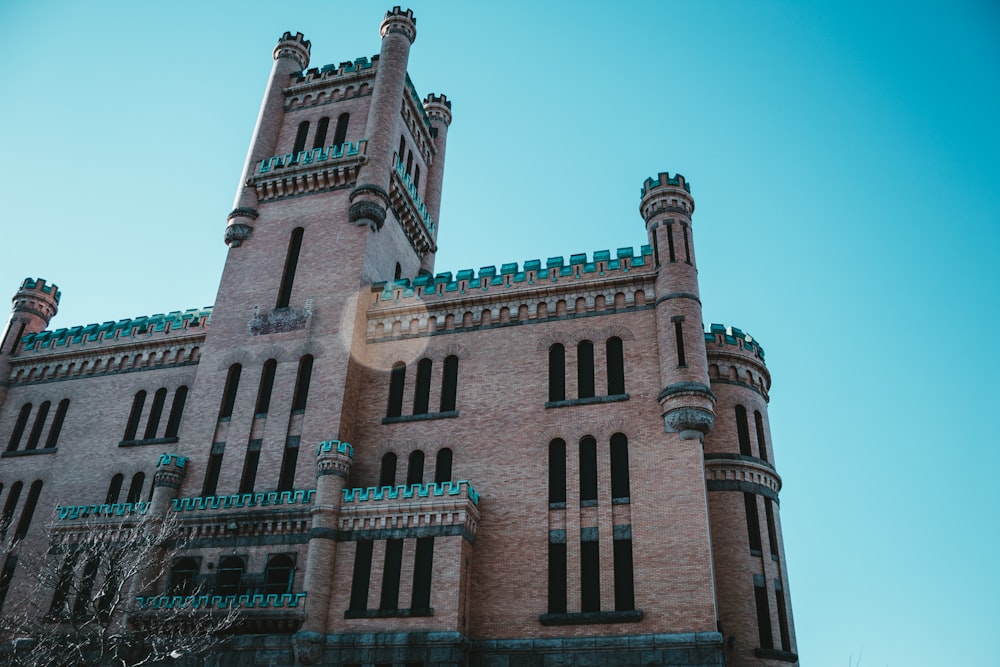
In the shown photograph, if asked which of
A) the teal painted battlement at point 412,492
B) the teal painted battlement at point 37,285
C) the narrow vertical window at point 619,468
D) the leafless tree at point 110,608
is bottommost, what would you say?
the leafless tree at point 110,608

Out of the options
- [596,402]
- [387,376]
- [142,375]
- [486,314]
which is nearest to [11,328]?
[142,375]

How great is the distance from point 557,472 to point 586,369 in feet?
14.9

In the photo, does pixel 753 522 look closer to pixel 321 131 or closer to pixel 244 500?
pixel 244 500

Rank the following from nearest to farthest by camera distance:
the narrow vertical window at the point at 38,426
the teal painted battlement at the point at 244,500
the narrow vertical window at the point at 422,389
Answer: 1. the teal painted battlement at the point at 244,500
2. the narrow vertical window at the point at 422,389
3. the narrow vertical window at the point at 38,426

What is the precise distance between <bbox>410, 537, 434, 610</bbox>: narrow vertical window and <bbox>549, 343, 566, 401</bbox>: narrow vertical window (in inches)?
304

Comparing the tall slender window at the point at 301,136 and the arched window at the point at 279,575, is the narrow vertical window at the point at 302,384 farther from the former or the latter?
the tall slender window at the point at 301,136

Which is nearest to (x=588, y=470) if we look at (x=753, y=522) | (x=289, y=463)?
(x=753, y=522)

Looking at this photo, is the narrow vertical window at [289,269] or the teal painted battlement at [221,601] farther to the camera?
the narrow vertical window at [289,269]

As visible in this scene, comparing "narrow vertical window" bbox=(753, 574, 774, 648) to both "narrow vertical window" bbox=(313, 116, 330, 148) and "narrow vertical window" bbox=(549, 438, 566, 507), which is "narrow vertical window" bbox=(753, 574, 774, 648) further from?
"narrow vertical window" bbox=(313, 116, 330, 148)

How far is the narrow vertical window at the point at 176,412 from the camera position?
37.6m

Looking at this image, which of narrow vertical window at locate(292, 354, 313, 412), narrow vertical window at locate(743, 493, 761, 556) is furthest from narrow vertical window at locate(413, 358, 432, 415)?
narrow vertical window at locate(743, 493, 761, 556)

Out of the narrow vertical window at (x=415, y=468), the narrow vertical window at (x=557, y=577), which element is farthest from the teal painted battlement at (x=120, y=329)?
the narrow vertical window at (x=557, y=577)

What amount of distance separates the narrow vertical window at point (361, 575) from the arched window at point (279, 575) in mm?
2614

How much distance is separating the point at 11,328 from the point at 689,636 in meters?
39.5
